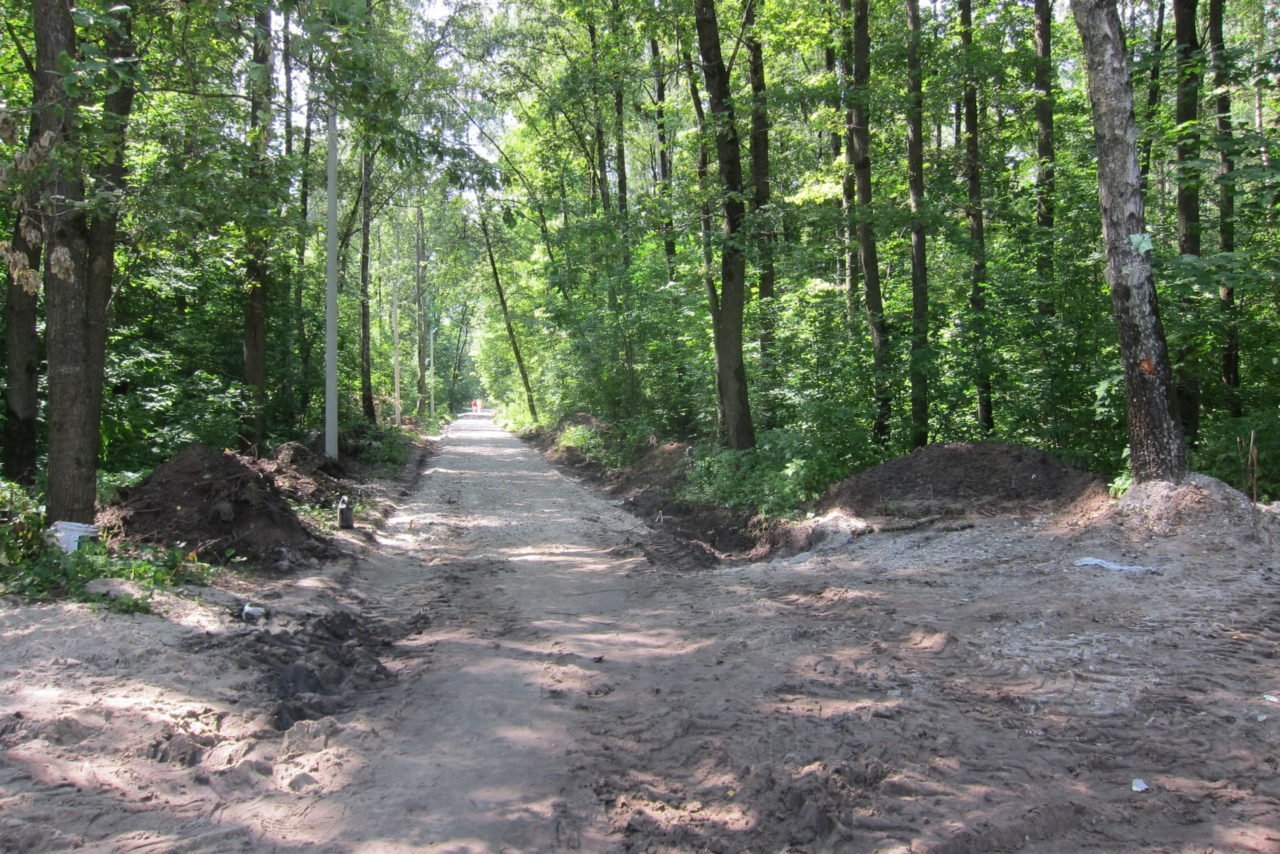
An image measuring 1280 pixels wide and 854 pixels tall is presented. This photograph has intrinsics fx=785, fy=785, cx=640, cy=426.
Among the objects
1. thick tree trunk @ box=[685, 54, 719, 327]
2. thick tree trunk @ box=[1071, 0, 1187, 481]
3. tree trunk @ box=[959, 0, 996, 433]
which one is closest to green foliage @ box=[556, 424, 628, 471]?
thick tree trunk @ box=[685, 54, 719, 327]

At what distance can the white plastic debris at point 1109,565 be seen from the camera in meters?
6.91

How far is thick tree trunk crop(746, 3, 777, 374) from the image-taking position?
13.3 metres

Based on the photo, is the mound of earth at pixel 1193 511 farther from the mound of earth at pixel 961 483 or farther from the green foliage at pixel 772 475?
the green foliage at pixel 772 475

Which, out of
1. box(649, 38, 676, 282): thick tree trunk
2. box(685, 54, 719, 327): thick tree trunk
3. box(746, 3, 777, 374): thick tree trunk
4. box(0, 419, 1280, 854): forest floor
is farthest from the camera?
box(649, 38, 676, 282): thick tree trunk

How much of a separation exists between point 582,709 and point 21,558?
5335 mm

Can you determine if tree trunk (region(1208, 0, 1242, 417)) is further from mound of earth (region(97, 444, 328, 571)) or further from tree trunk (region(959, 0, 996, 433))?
mound of earth (region(97, 444, 328, 571))

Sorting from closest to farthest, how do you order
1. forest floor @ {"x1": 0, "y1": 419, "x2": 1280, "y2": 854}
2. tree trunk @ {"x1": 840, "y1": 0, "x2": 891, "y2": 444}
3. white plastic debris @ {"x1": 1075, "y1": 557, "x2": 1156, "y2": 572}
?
forest floor @ {"x1": 0, "y1": 419, "x2": 1280, "y2": 854} < white plastic debris @ {"x1": 1075, "y1": 557, "x2": 1156, "y2": 572} < tree trunk @ {"x1": 840, "y1": 0, "x2": 891, "y2": 444}

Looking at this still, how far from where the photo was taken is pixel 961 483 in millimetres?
10406

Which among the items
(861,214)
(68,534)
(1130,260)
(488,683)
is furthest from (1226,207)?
(68,534)

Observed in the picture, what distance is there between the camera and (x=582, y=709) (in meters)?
5.22

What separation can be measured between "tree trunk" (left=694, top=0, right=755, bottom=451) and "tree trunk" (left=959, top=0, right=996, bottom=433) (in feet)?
13.1

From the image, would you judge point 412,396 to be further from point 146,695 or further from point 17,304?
point 146,695

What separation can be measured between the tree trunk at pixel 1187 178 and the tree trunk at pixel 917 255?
11.7ft

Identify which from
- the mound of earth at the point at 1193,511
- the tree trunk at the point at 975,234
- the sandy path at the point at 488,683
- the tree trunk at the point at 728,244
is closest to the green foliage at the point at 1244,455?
the mound of earth at the point at 1193,511
